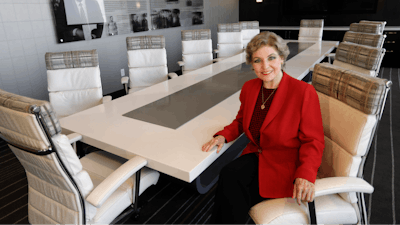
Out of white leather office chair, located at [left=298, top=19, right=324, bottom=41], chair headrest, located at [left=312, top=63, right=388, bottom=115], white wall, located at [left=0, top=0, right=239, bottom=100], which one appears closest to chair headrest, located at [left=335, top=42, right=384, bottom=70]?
chair headrest, located at [left=312, top=63, right=388, bottom=115]

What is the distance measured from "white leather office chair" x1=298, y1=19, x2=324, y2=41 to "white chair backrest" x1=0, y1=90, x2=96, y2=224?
5.27m

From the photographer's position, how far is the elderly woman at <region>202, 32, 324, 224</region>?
4.23ft

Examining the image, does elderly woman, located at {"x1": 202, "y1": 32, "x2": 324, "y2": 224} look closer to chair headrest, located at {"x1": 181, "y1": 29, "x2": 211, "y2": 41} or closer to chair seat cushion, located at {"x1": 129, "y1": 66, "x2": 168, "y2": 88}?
chair seat cushion, located at {"x1": 129, "y1": 66, "x2": 168, "y2": 88}

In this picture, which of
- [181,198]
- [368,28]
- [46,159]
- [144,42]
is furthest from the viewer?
[368,28]

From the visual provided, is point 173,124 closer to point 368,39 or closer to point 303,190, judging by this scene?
point 303,190

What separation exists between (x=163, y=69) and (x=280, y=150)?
2270mm

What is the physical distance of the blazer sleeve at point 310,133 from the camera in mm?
1244

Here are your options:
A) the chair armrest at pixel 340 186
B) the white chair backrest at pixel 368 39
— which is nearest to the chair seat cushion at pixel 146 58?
the white chair backrest at pixel 368 39

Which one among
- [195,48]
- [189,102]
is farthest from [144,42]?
[189,102]

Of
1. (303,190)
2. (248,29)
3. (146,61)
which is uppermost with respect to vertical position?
(248,29)

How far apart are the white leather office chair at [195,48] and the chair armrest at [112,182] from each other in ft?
8.98

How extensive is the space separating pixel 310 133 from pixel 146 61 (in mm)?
2434

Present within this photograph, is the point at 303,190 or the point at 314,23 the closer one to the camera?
the point at 303,190

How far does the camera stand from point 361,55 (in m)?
1.96
